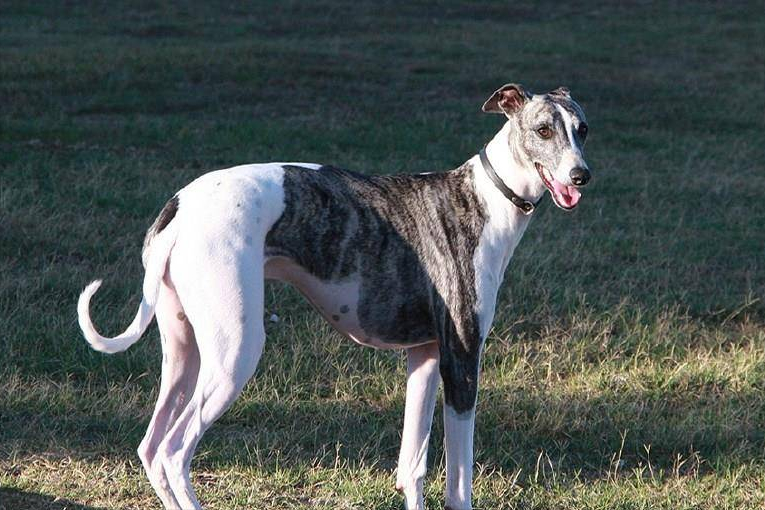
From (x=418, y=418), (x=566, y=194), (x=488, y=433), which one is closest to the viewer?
(x=566, y=194)

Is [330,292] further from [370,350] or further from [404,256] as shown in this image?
[370,350]

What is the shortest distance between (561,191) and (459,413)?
36.4 inches

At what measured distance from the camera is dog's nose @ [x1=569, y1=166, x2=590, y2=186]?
191 inches

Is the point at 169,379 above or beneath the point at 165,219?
beneath

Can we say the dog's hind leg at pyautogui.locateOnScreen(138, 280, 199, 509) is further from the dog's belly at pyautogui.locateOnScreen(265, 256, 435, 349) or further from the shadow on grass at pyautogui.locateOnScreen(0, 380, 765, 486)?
the shadow on grass at pyautogui.locateOnScreen(0, 380, 765, 486)

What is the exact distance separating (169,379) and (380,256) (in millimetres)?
907

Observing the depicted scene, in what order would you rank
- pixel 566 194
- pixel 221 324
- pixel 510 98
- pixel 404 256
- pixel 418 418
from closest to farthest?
pixel 221 324 < pixel 566 194 < pixel 404 256 < pixel 510 98 < pixel 418 418

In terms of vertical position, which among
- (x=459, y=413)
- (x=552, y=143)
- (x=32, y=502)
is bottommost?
(x=32, y=502)

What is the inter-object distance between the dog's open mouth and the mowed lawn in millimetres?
1352

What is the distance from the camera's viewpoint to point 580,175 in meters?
4.85

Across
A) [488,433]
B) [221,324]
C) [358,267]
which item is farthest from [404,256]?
[488,433]

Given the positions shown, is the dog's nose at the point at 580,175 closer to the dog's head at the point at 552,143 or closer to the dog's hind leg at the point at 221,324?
the dog's head at the point at 552,143

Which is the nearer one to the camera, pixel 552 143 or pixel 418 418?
pixel 552 143

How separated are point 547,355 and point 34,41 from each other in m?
15.4
